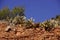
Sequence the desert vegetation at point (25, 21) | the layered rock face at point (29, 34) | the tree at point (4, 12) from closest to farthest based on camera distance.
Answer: the layered rock face at point (29, 34)
the desert vegetation at point (25, 21)
the tree at point (4, 12)

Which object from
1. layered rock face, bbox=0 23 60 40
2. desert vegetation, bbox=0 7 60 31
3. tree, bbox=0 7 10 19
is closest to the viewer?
layered rock face, bbox=0 23 60 40

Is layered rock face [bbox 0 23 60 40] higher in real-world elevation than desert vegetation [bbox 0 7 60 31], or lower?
lower

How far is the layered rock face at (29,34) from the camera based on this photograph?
13.0 m

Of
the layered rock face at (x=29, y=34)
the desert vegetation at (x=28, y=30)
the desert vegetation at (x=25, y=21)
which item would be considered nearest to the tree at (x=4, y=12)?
the desert vegetation at (x=25, y=21)

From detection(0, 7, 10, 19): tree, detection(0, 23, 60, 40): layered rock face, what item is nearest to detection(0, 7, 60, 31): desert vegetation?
detection(0, 7, 10, 19): tree

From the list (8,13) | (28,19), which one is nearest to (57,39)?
(28,19)

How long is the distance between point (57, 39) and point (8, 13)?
724cm

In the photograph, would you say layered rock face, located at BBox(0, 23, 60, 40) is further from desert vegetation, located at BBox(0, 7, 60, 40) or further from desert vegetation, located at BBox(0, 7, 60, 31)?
desert vegetation, located at BBox(0, 7, 60, 31)

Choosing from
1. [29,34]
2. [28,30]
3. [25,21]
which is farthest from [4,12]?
[29,34]

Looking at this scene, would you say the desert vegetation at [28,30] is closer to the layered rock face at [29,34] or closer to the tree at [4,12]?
the layered rock face at [29,34]

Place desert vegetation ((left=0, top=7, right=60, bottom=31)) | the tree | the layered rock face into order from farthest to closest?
the tree → desert vegetation ((left=0, top=7, right=60, bottom=31)) → the layered rock face

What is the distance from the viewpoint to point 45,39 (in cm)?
1270

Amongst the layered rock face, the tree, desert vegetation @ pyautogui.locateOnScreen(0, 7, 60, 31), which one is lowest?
the layered rock face

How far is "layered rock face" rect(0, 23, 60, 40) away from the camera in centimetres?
1298
